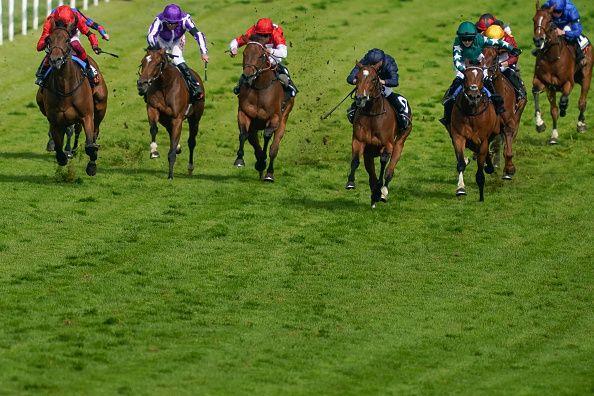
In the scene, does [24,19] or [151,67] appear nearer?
[151,67]

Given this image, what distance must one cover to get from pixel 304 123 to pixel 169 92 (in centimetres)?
821

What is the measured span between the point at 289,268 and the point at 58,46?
575 centimetres

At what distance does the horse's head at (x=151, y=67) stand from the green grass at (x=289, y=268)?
182cm

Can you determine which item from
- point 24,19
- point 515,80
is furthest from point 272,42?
point 24,19

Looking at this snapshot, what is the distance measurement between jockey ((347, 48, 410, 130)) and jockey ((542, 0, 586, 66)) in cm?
830

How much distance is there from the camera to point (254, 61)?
2408 cm

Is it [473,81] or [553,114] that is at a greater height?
[473,81]

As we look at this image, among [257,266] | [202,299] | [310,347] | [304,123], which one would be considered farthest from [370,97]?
[304,123]

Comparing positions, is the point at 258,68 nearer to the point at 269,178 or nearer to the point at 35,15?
the point at 269,178

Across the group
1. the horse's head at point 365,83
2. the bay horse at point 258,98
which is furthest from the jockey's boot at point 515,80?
the horse's head at point 365,83

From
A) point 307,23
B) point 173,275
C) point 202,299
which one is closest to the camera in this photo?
point 202,299

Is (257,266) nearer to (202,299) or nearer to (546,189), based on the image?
(202,299)

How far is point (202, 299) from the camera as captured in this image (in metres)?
16.9

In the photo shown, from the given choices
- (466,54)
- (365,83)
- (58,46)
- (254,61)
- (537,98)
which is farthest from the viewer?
(537,98)
